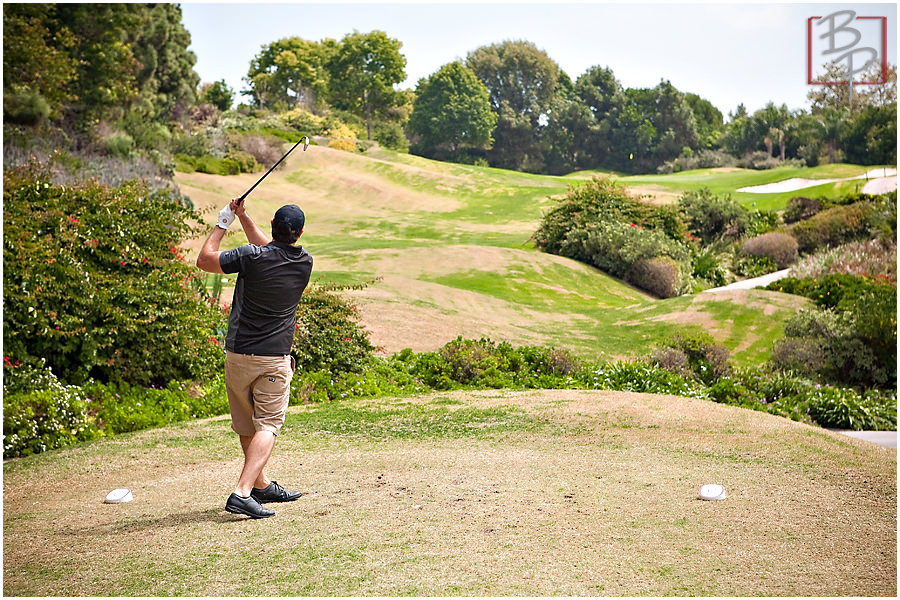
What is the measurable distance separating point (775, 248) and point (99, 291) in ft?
46.2

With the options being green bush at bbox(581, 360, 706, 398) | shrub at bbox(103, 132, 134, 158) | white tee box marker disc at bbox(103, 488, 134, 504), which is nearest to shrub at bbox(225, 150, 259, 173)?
shrub at bbox(103, 132, 134, 158)

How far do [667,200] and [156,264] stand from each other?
513 inches

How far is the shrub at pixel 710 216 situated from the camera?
19.7 metres

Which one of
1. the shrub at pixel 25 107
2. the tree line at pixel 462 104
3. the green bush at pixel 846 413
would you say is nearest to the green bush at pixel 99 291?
the tree line at pixel 462 104

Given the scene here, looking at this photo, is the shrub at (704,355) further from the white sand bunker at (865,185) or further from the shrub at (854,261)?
the white sand bunker at (865,185)

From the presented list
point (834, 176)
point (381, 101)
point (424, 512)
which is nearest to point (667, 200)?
point (834, 176)

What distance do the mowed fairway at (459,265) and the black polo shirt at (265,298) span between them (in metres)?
7.54

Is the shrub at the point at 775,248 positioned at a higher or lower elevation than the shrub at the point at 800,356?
higher

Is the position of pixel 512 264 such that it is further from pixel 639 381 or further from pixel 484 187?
pixel 639 381

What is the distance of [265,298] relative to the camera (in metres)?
4.60

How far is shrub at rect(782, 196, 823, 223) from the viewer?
19750mm

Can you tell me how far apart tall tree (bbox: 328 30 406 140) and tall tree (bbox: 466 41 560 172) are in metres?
1.52

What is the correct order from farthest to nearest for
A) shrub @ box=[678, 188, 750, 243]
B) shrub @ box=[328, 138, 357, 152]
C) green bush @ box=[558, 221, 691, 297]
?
shrub @ box=[678, 188, 750, 243]
shrub @ box=[328, 138, 357, 152]
green bush @ box=[558, 221, 691, 297]

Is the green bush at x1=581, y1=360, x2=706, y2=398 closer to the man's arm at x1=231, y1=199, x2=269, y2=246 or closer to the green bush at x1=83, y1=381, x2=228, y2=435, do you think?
the green bush at x1=83, y1=381, x2=228, y2=435
